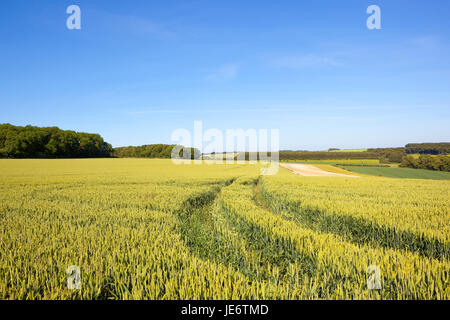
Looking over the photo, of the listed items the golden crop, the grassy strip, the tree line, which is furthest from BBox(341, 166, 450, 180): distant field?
the tree line

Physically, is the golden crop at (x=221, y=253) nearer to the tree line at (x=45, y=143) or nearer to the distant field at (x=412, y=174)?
the distant field at (x=412, y=174)

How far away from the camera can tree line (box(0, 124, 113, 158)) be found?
58719mm

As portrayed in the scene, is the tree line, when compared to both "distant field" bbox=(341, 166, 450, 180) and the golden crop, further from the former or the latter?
"distant field" bbox=(341, 166, 450, 180)

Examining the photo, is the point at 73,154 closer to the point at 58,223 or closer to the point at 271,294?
the point at 58,223

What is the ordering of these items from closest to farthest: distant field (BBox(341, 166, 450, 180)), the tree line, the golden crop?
the golden crop → distant field (BBox(341, 166, 450, 180)) → the tree line

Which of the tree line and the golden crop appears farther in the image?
the tree line

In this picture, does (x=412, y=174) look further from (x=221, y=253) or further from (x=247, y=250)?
(x=221, y=253)

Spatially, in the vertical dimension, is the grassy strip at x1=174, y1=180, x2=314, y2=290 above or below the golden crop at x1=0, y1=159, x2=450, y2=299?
below

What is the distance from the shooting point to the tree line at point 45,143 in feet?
193

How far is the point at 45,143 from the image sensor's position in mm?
65688

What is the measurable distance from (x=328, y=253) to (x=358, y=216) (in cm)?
435

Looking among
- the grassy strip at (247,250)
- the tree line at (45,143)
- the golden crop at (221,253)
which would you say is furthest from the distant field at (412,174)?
the tree line at (45,143)

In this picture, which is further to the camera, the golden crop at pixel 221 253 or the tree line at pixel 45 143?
the tree line at pixel 45 143
